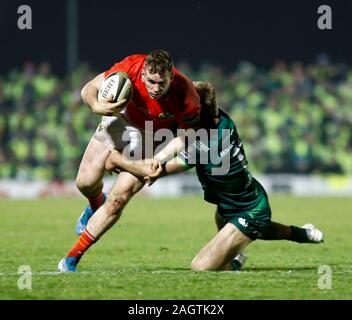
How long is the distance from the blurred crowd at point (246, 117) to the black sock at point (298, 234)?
16143 mm

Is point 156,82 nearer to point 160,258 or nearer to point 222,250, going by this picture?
point 222,250

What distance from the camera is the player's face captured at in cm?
849

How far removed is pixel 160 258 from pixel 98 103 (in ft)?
9.83

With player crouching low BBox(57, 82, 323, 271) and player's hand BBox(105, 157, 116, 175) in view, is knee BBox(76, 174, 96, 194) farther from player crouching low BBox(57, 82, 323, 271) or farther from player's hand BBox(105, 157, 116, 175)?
player crouching low BBox(57, 82, 323, 271)

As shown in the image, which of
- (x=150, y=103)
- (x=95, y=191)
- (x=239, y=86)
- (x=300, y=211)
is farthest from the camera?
(x=239, y=86)

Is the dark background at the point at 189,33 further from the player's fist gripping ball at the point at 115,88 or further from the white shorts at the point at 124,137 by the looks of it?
the player's fist gripping ball at the point at 115,88

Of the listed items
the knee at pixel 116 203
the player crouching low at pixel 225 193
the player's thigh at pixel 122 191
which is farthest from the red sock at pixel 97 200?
the knee at pixel 116 203

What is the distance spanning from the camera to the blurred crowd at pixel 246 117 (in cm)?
2611

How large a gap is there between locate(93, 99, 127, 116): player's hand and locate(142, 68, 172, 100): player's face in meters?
0.29

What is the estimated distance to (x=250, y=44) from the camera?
29.5m
